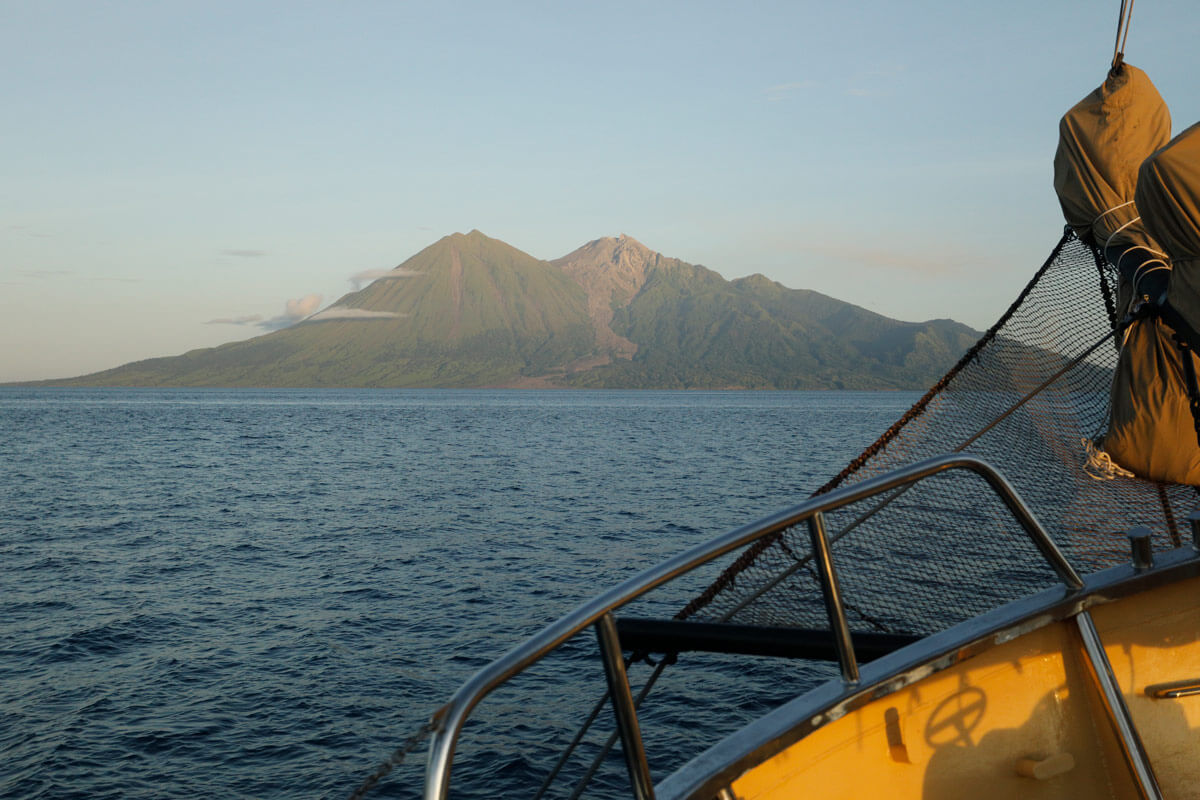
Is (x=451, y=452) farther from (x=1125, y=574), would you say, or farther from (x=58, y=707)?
(x=1125, y=574)

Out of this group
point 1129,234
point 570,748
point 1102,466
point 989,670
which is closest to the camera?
point 989,670

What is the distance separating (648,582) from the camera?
1.98 metres

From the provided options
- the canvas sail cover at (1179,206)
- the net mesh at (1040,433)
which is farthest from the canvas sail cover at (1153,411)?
the canvas sail cover at (1179,206)

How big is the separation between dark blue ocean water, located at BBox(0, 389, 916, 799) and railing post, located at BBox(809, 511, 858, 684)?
10.4 metres

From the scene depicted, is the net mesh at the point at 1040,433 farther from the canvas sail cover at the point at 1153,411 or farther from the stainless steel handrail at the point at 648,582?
the stainless steel handrail at the point at 648,582

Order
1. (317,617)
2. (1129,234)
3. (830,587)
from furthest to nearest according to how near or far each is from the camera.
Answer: (317,617) < (1129,234) < (830,587)

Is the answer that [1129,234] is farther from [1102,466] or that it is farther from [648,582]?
[648,582]

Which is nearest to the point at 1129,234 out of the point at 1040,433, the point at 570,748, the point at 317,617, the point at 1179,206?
the point at 1179,206

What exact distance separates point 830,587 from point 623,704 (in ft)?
2.30

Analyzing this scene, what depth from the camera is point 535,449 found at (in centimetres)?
7356

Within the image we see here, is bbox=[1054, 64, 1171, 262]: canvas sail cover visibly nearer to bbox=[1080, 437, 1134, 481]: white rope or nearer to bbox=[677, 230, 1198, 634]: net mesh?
bbox=[677, 230, 1198, 634]: net mesh

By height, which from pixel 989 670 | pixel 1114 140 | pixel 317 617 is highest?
pixel 1114 140

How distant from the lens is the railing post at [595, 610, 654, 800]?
1.92m

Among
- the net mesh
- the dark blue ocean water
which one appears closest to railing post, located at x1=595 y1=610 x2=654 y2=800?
the net mesh
